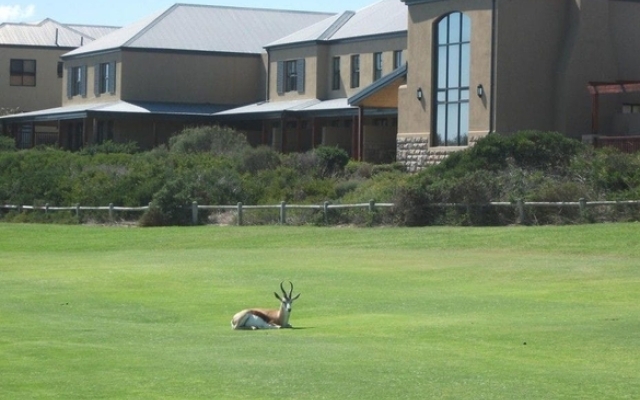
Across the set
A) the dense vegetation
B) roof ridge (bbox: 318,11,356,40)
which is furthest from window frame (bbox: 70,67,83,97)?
roof ridge (bbox: 318,11,356,40)

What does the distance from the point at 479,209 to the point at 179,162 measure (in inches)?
643

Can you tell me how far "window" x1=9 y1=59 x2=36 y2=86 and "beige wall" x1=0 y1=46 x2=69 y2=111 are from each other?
0.70ft

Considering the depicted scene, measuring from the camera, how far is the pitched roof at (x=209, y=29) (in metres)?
73.1

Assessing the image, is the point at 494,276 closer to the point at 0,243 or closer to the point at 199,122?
the point at 0,243

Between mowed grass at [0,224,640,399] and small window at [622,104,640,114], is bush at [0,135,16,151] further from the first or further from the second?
small window at [622,104,640,114]

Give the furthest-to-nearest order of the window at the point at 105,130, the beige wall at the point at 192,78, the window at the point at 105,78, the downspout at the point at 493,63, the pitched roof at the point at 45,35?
the pitched roof at the point at 45,35
the window at the point at 105,78
the beige wall at the point at 192,78
the window at the point at 105,130
the downspout at the point at 493,63

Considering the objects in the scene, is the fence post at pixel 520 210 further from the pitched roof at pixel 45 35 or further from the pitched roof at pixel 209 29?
the pitched roof at pixel 45 35

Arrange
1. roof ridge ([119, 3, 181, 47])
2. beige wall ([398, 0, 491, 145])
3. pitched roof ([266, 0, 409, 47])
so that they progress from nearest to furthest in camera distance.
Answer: beige wall ([398, 0, 491, 145]) → pitched roof ([266, 0, 409, 47]) → roof ridge ([119, 3, 181, 47])

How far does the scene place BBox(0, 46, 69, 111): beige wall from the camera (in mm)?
85812

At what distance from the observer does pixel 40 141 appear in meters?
82.1

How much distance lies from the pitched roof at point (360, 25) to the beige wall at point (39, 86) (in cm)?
1958

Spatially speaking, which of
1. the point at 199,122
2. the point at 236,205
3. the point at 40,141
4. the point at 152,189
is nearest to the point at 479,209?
the point at 236,205

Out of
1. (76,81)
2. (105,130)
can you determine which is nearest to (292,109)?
(105,130)

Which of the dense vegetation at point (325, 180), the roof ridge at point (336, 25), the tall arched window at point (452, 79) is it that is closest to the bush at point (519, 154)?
the dense vegetation at point (325, 180)
